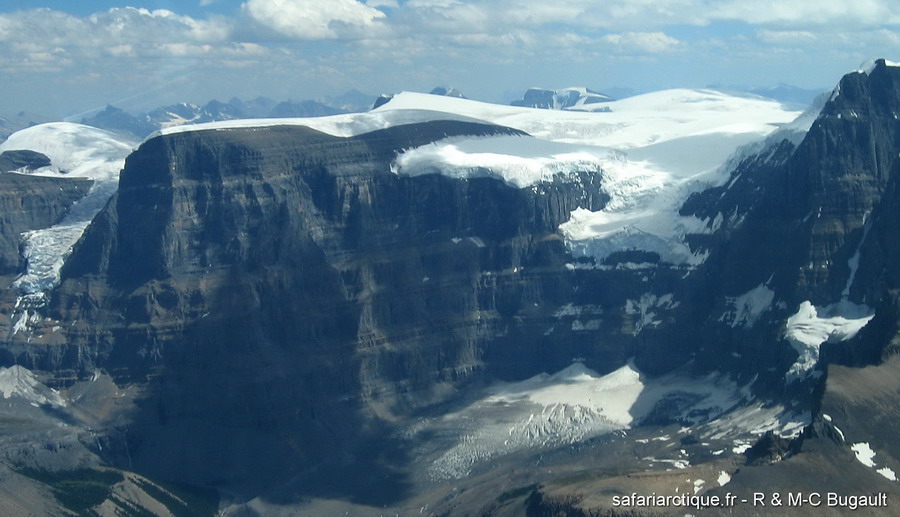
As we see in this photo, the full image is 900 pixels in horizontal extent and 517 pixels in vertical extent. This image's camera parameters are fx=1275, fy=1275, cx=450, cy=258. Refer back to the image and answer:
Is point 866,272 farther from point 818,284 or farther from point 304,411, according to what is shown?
point 304,411

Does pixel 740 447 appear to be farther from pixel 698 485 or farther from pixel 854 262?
pixel 854 262

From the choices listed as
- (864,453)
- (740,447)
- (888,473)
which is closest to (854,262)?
(740,447)

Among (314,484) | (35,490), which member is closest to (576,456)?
(314,484)

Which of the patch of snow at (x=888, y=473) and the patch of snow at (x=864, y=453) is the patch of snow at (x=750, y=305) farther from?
the patch of snow at (x=888, y=473)

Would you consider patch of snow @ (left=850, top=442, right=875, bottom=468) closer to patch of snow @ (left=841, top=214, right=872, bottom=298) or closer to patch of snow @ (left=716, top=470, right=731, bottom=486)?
patch of snow @ (left=716, top=470, right=731, bottom=486)

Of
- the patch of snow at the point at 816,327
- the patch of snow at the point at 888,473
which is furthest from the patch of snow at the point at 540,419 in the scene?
the patch of snow at the point at 888,473

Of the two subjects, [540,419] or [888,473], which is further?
[540,419]

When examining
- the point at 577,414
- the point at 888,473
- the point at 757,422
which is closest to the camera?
the point at 888,473
